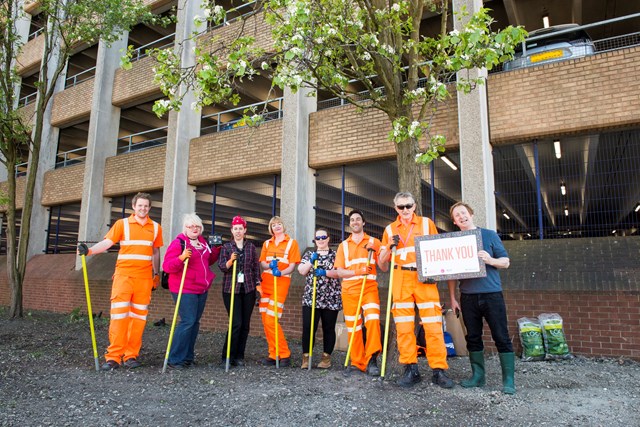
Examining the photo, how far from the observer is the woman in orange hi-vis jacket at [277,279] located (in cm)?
596

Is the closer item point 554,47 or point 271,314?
point 271,314

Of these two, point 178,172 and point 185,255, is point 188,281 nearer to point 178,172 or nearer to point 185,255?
point 185,255

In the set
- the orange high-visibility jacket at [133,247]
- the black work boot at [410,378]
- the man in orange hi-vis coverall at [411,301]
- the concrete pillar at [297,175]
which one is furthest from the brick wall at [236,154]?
the black work boot at [410,378]

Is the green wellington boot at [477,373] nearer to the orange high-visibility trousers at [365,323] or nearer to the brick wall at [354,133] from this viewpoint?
the orange high-visibility trousers at [365,323]

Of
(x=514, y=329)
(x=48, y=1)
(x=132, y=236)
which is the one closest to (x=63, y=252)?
(x=48, y=1)

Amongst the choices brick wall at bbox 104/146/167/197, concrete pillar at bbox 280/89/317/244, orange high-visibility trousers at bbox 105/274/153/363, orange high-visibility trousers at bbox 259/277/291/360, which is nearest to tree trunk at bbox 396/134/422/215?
orange high-visibility trousers at bbox 259/277/291/360

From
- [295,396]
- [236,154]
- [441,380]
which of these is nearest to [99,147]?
[236,154]

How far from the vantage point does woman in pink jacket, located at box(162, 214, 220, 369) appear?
5.57 m

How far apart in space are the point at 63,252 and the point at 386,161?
12351 mm

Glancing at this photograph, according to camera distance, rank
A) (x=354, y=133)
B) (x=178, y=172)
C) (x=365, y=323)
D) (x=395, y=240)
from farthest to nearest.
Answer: (x=178, y=172), (x=354, y=133), (x=365, y=323), (x=395, y=240)

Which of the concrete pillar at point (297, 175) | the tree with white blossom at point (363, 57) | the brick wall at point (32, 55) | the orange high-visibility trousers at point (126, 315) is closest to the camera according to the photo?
the tree with white blossom at point (363, 57)

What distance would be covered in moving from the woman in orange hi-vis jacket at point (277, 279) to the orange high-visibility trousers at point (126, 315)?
152 centimetres

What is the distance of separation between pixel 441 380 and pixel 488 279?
45.2 inches

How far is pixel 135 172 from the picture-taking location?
13250mm
